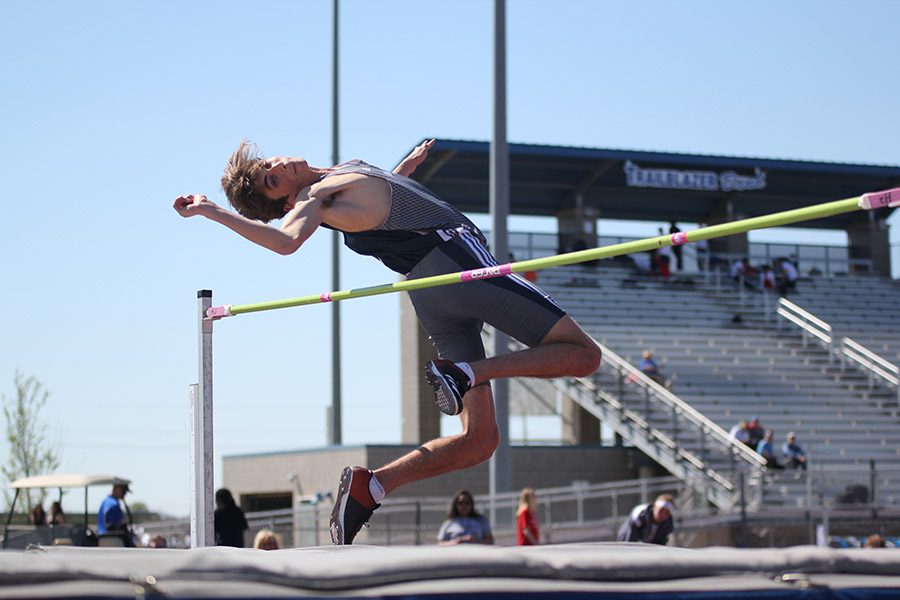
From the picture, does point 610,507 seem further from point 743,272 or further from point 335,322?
point 743,272

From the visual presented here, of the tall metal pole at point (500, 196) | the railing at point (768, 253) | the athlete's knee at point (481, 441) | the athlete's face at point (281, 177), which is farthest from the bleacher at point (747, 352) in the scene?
the athlete's face at point (281, 177)

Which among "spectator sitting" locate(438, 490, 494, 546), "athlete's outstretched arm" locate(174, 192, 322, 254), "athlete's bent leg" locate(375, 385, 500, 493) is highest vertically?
"athlete's outstretched arm" locate(174, 192, 322, 254)

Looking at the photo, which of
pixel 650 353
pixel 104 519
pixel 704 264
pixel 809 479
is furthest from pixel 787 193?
pixel 104 519

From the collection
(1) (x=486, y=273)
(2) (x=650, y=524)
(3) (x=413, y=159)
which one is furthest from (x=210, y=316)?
(2) (x=650, y=524)

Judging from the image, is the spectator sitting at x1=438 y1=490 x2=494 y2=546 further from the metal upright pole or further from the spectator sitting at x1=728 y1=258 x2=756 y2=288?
the spectator sitting at x1=728 y1=258 x2=756 y2=288

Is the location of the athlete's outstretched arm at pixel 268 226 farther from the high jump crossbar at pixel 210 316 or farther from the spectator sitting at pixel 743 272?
the spectator sitting at pixel 743 272

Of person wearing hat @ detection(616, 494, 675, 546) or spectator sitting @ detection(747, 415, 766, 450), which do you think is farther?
spectator sitting @ detection(747, 415, 766, 450)

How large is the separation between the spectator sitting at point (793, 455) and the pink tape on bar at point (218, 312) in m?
16.4

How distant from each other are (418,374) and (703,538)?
11317 mm

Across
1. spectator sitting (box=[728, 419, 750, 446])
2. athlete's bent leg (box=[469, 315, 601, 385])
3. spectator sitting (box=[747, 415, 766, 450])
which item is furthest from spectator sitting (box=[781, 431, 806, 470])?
athlete's bent leg (box=[469, 315, 601, 385])

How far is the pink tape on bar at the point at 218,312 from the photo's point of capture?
5.74 m

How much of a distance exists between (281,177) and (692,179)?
26.5m

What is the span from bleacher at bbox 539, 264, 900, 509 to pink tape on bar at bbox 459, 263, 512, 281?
16532 millimetres

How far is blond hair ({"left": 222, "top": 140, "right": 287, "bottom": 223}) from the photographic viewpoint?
17.8ft
